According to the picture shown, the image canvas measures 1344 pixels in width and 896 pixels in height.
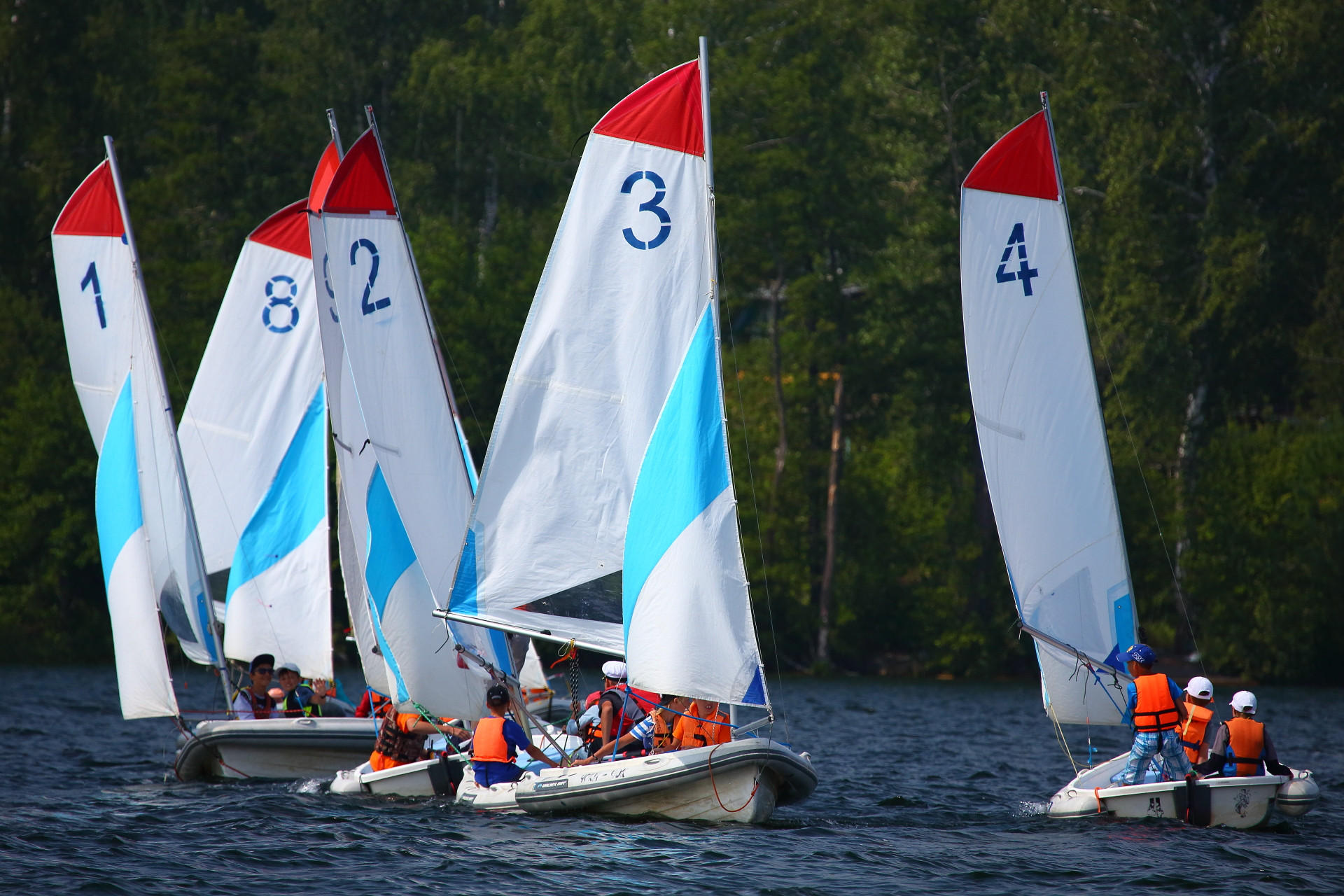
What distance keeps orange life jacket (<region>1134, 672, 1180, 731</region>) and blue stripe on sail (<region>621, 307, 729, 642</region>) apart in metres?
3.86

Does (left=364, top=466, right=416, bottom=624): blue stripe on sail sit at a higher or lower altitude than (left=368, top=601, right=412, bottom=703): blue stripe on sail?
higher

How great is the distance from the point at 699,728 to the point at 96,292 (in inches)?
379

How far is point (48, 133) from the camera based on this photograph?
42250 mm

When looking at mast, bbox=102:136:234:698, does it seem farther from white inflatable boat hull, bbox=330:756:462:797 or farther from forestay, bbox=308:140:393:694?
white inflatable boat hull, bbox=330:756:462:797

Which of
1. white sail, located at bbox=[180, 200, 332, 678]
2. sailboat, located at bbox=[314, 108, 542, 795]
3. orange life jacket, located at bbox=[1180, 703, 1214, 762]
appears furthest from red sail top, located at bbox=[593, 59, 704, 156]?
white sail, located at bbox=[180, 200, 332, 678]

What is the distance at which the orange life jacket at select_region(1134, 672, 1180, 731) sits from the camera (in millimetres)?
13898

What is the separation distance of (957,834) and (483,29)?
41.7 meters

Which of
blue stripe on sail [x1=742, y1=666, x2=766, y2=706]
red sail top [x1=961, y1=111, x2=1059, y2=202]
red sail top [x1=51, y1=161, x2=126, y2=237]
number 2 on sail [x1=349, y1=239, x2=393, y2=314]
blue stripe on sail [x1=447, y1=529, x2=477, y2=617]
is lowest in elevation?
blue stripe on sail [x1=742, y1=666, x2=766, y2=706]

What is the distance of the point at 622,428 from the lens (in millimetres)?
14055

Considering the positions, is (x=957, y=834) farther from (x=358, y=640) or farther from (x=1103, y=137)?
(x=1103, y=137)

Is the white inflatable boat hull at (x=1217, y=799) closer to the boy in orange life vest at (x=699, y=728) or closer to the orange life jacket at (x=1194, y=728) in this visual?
the orange life jacket at (x=1194, y=728)

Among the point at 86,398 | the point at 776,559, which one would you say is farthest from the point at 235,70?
the point at 86,398

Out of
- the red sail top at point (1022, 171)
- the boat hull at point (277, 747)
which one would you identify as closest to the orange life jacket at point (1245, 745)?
the red sail top at point (1022, 171)

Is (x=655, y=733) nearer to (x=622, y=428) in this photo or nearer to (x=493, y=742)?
(x=493, y=742)
